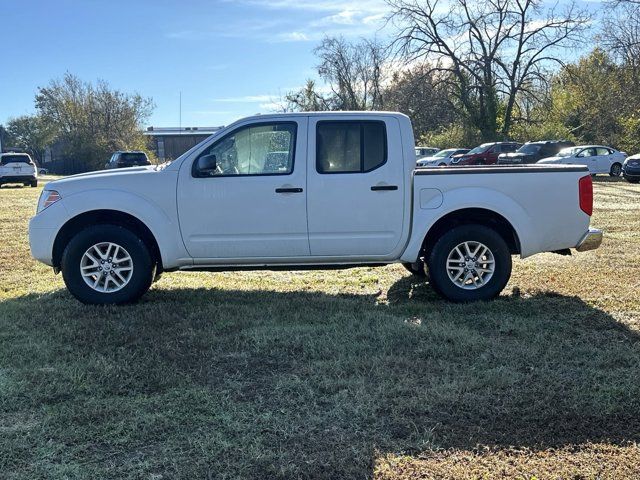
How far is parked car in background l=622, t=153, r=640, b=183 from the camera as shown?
77.8 ft

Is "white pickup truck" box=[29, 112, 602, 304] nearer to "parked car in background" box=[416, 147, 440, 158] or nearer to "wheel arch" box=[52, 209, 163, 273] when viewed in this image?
"wheel arch" box=[52, 209, 163, 273]

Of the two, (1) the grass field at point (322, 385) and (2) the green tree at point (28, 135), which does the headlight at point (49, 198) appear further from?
(2) the green tree at point (28, 135)

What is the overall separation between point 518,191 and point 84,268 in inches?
178

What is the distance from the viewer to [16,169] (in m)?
26.7

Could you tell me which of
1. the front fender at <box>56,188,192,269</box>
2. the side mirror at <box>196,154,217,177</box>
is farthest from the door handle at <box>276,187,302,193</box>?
the front fender at <box>56,188,192,269</box>

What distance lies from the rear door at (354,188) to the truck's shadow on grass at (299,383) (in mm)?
669

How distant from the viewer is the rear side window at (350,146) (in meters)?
5.95

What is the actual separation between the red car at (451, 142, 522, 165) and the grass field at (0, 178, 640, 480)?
23870 millimetres

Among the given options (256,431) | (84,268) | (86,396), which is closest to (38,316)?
(84,268)

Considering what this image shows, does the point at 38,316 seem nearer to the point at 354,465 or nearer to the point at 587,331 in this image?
the point at 354,465

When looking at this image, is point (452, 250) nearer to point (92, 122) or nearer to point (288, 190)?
point (288, 190)

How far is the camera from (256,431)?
11.1ft

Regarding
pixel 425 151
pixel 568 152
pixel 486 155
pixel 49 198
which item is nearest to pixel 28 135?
pixel 425 151

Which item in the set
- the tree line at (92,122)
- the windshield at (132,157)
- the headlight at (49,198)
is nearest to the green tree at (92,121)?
the tree line at (92,122)
